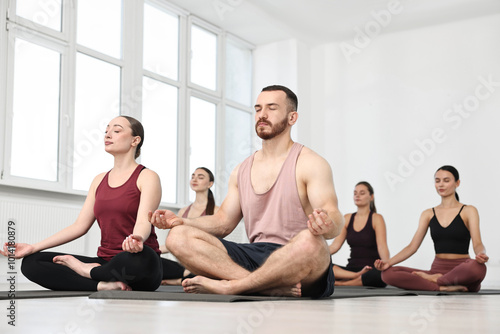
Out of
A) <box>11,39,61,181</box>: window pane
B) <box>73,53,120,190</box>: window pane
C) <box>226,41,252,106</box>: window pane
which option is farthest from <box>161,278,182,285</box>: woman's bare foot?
<box>226,41,252,106</box>: window pane

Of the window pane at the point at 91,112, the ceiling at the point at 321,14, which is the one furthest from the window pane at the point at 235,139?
the window pane at the point at 91,112

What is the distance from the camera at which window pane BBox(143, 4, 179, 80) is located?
275 inches

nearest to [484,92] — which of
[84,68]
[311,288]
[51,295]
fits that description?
[84,68]

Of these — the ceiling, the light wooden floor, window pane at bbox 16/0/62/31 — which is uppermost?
the ceiling

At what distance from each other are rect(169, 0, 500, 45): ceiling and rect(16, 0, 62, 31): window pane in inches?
66.1

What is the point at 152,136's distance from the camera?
695cm

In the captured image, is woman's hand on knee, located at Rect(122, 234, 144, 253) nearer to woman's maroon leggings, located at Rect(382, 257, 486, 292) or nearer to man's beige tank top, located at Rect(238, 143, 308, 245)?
man's beige tank top, located at Rect(238, 143, 308, 245)

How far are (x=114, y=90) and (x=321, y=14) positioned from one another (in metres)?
2.78

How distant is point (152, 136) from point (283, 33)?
2.45 meters

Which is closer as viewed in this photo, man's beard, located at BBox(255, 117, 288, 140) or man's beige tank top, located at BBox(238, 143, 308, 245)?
man's beige tank top, located at BBox(238, 143, 308, 245)

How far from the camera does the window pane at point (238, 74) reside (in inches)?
325

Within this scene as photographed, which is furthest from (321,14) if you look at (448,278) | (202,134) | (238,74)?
(448,278)

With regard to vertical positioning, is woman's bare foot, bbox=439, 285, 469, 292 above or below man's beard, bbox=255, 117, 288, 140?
below

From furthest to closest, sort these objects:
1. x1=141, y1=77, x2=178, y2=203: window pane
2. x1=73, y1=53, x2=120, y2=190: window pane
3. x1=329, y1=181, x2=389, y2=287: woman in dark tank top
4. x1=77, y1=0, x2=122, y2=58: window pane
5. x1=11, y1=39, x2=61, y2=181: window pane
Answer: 1. x1=141, y1=77, x2=178, y2=203: window pane
2. x1=77, y1=0, x2=122, y2=58: window pane
3. x1=73, y1=53, x2=120, y2=190: window pane
4. x1=11, y1=39, x2=61, y2=181: window pane
5. x1=329, y1=181, x2=389, y2=287: woman in dark tank top
